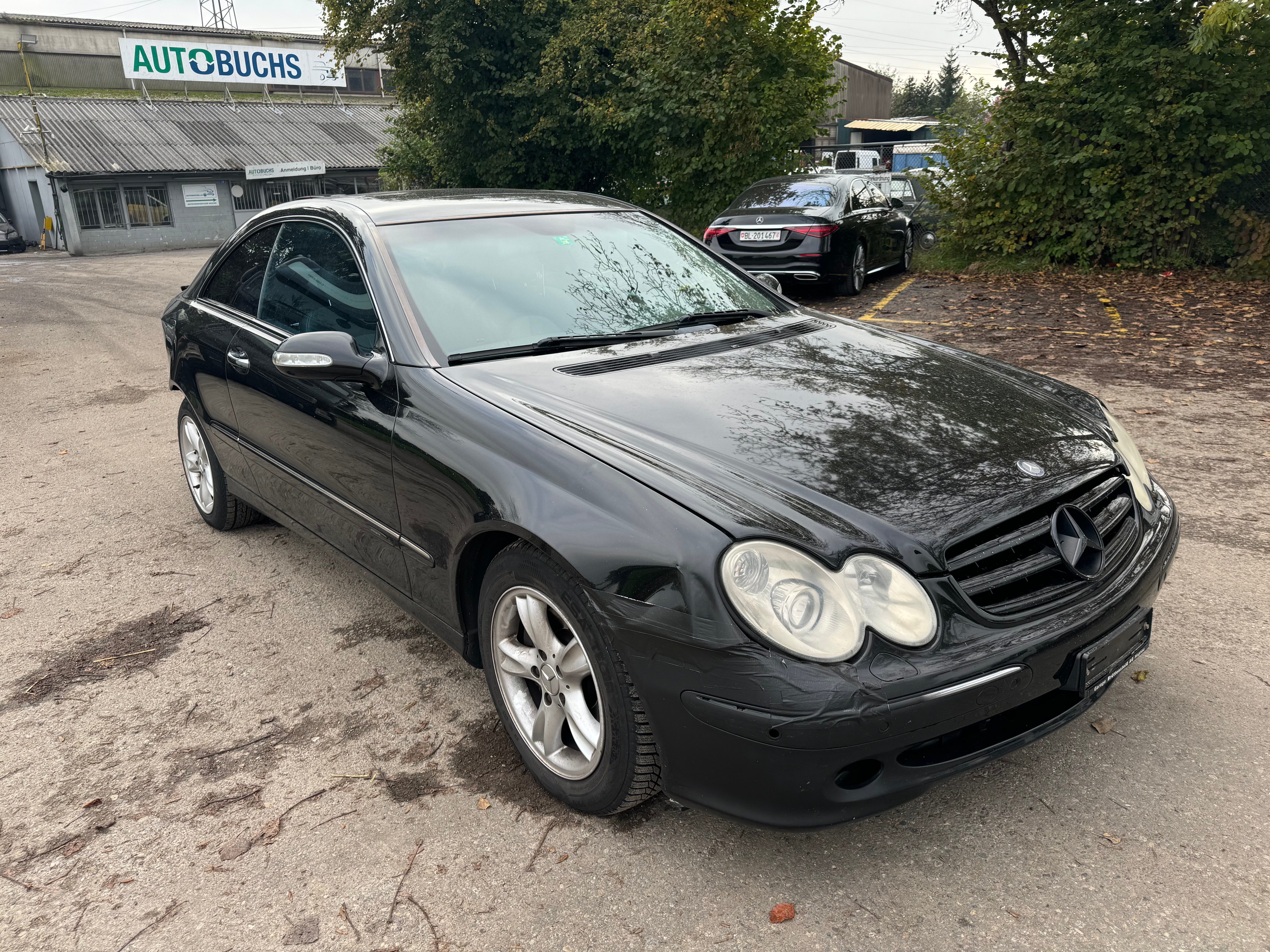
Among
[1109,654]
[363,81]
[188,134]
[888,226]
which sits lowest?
[1109,654]

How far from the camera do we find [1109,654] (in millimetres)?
2385

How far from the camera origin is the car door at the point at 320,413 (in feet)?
10.3

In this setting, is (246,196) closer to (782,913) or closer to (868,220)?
(868,220)

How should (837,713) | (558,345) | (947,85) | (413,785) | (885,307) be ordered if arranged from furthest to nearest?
(947,85) < (885,307) < (558,345) < (413,785) < (837,713)

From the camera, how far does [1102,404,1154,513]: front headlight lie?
2.82 meters

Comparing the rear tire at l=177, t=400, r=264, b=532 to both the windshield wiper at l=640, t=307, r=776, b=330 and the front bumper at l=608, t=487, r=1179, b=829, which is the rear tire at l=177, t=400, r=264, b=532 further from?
the front bumper at l=608, t=487, r=1179, b=829

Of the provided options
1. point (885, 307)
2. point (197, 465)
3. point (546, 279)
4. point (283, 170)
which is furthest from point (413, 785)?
point (283, 170)

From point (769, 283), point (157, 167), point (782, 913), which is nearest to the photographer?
point (782, 913)

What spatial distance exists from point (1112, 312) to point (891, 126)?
4269 cm

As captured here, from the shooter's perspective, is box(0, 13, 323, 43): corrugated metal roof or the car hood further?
box(0, 13, 323, 43): corrugated metal roof

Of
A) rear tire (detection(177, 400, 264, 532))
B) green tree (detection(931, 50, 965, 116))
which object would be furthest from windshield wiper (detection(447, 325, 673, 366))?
green tree (detection(931, 50, 965, 116))

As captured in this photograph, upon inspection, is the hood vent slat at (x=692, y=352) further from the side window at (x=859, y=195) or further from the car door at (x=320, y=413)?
the side window at (x=859, y=195)

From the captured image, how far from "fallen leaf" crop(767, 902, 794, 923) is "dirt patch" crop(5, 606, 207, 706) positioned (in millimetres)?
2531

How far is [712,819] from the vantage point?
257 centimetres
